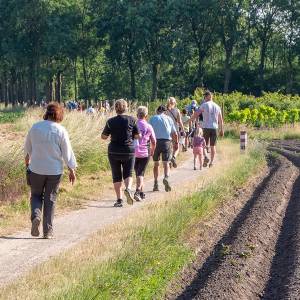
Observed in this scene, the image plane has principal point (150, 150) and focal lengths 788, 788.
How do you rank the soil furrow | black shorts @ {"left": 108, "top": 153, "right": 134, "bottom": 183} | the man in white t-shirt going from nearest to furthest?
the soil furrow, black shorts @ {"left": 108, "top": 153, "right": 134, "bottom": 183}, the man in white t-shirt

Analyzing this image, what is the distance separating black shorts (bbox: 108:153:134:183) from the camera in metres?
13.4

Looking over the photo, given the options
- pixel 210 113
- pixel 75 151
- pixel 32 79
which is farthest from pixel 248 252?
pixel 32 79

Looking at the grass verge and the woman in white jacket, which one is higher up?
the woman in white jacket

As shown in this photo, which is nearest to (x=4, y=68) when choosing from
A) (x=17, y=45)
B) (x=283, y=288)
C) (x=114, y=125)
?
(x=17, y=45)

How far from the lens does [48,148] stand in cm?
1038

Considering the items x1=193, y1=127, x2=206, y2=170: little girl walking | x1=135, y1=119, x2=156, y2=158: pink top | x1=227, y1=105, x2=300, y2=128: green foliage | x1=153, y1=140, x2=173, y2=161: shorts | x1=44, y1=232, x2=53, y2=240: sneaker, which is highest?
x1=135, y1=119, x2=156, y2=158: pink top

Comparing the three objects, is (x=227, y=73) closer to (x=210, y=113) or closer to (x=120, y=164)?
(x=210, y=113)

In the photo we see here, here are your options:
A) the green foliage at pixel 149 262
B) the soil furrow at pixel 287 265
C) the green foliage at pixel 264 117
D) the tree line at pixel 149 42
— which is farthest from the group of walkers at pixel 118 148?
the tree line at pixel 149 42

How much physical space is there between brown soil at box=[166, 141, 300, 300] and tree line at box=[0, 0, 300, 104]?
54.9 meters

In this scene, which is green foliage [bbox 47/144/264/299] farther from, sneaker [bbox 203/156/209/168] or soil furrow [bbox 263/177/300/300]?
sneaker [bbox 203/156/209/168]

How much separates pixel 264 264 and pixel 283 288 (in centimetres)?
137


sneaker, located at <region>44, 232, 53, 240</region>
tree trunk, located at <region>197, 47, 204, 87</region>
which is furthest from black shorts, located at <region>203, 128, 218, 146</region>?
tree trunk, located at <region>197, 47, 204, 87</region>

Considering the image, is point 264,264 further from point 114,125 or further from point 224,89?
point 224,89

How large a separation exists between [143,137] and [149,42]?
189 feet
